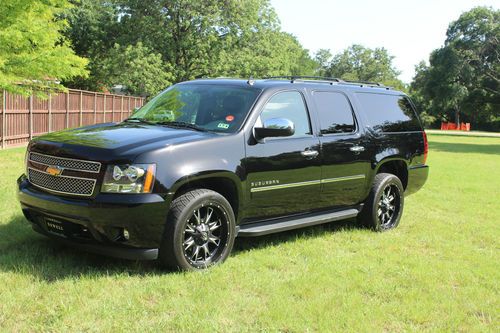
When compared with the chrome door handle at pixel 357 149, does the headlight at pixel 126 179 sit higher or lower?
lower

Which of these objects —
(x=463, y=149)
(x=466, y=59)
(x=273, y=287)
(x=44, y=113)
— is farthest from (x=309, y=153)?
(x=466, y=59)

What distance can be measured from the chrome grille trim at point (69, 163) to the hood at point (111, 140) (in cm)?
4

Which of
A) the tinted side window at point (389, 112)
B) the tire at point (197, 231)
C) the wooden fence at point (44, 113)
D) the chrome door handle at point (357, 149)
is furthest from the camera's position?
the wooden fence at point (44, 113)

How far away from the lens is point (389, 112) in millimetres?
7582

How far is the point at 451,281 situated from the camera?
17.0 ft

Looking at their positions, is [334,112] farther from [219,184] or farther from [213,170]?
[213,170]

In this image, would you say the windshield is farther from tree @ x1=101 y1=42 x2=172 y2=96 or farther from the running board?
tree @ x1=101 y1=42 x2=172 y2=96

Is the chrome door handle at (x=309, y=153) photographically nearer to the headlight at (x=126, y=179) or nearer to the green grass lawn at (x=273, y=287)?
the green grass lawn at (x=273, y=287)

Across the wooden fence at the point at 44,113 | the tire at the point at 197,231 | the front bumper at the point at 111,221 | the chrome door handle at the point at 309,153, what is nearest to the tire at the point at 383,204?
the chrome door handle at the point at 309,153

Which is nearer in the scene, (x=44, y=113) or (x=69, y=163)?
(x=69, y=163)

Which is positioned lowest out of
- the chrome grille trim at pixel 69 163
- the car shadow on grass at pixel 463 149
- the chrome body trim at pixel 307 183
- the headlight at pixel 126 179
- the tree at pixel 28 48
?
the car shadow on grass at pixel 463 149

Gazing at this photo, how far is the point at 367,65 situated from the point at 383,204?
90942 mm

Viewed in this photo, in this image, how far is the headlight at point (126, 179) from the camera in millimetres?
4582

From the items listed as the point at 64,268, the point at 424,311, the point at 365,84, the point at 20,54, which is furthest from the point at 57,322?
the point at 20,54
